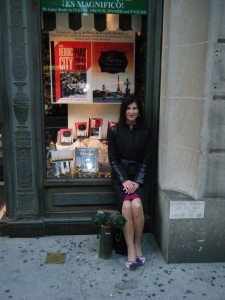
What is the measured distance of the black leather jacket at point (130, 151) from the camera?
151 inches

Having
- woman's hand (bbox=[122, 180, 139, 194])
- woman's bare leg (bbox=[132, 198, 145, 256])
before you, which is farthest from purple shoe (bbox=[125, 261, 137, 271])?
woman's hand (bbox=[122, 180, 139, 194])

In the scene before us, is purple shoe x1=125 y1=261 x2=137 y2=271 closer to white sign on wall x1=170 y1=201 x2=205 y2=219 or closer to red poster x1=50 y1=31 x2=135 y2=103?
white sign on wall x1=170 y1=201 x2=205 y2=219

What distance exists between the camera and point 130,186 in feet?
12.1

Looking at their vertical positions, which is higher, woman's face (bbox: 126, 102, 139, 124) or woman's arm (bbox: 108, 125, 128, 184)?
woman's face (bbox: 126, 102, 139, 124)

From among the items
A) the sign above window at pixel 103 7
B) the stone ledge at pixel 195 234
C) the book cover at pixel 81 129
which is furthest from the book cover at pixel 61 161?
the sign above window at pixel 103 7

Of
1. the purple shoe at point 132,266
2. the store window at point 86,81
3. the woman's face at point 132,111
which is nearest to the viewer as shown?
the purple shoe at point 132,266

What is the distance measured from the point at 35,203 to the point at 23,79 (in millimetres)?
1523

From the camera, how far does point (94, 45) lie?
427 cm

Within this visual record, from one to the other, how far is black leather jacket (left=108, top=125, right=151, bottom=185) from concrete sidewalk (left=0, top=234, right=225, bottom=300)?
944 millimetres

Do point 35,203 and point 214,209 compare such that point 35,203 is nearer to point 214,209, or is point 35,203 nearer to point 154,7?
point 214,209

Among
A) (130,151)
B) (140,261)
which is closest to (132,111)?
(130,151)

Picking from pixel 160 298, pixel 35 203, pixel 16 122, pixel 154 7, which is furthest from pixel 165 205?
pixel 154 7

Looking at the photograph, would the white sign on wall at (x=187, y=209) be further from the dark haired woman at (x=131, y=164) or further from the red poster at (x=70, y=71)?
the red poster at (x=70, y=71)

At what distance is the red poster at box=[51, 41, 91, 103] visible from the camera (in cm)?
420
